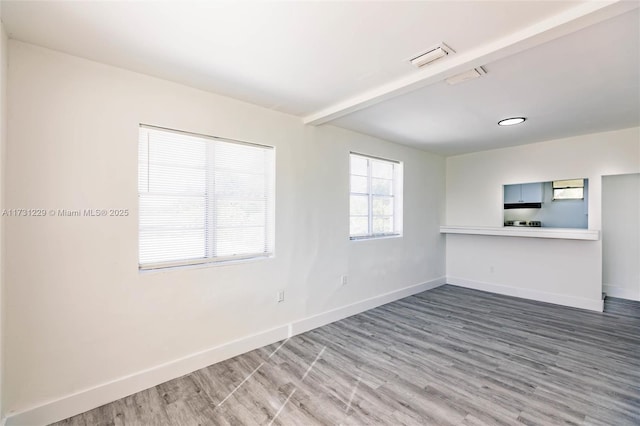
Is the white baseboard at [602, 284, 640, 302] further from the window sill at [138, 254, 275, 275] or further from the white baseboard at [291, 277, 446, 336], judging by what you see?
the window sill at [138, 254, 275, 275]

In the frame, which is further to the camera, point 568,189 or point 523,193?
point 523,193

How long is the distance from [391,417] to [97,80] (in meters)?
3.30

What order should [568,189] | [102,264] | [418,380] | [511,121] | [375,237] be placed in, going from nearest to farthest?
[102,264] → [418,380] → [511,121] → [375,237] → [568,189]

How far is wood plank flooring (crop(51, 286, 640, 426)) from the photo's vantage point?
208 centimetres

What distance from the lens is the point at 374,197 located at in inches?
184

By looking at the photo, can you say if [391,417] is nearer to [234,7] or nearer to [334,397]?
[334,397]

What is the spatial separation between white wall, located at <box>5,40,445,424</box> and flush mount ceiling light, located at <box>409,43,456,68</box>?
5.42 ft

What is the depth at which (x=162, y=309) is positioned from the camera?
2547 millimetres

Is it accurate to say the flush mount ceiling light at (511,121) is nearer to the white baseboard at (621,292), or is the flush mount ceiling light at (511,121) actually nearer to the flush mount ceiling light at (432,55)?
the flush mount ceiling light at (432,55)

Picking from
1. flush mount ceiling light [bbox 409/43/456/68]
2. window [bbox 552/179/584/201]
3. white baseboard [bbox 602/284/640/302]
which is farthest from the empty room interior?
white baseboard [bbox 602/284/640/302]

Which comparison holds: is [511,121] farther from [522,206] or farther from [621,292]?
[621,292]

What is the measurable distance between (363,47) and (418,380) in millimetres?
2678

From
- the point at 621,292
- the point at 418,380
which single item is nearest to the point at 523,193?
the point at 621,292

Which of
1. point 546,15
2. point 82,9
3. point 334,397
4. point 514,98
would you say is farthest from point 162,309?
point 514,98
